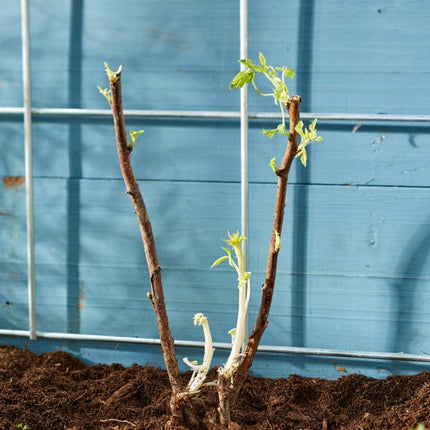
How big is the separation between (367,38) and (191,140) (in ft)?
2.80

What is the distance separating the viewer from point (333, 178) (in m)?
2.42

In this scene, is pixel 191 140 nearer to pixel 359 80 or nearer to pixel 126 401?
pixel 359 80

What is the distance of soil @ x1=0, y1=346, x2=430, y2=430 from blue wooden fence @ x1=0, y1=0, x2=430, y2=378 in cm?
15

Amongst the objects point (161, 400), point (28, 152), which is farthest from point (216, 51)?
point (161, 400)

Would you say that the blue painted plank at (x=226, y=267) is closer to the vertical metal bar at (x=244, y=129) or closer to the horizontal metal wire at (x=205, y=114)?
the vertical metal bar at (x=244, y=129)

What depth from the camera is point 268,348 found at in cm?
250

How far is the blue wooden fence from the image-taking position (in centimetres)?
238

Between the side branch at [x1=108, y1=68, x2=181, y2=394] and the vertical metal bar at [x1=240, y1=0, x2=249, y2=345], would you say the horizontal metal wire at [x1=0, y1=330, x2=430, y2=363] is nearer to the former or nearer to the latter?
the vertical metal bar at [x1=240, y1=0, x2=249, y2=345]

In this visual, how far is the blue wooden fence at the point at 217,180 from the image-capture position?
238 centimetres

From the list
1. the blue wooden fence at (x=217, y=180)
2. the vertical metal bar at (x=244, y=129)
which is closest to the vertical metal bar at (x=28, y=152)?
the blue wooden fence at (x=217, y=180)

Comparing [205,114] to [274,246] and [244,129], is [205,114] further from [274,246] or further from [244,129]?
[274,246]

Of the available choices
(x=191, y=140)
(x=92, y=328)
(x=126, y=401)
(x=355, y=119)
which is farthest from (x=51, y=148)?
(x=355, y=119)

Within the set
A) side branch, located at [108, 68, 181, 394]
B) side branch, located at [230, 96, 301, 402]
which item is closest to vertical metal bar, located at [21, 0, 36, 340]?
side branch, located at [108, 68, 181, 394]

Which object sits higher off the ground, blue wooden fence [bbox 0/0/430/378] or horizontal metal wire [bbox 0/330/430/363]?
blue wooden fence [bbox 0/0/430/378]
